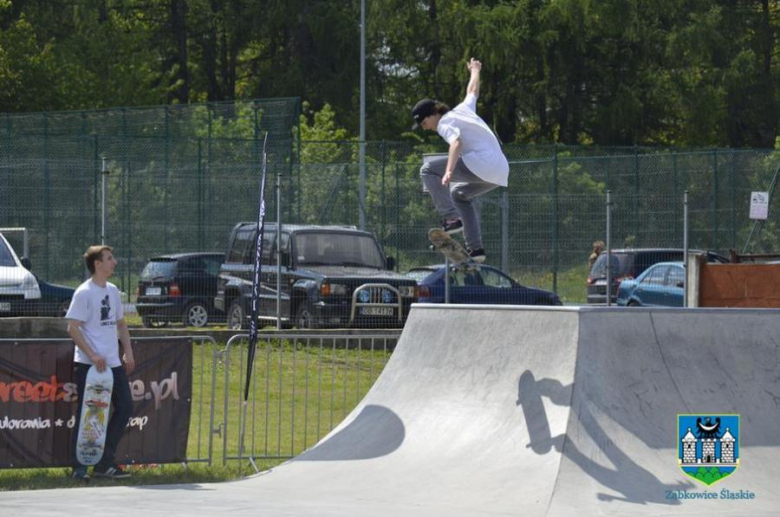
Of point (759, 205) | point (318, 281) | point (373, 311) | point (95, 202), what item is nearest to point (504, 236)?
point (373, 311)

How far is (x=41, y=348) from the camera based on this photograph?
1020cm

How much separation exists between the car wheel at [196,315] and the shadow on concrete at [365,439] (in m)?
8.76

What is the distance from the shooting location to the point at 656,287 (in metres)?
20.7

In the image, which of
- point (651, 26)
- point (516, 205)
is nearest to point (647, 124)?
point (651, 26)

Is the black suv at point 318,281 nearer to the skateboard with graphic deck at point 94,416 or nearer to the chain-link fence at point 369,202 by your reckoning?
the chain-link fence at point 369,202

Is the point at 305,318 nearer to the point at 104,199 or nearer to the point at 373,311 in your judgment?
the point at 373,311

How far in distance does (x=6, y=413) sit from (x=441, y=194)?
394 centimetres

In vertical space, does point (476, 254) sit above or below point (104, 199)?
below

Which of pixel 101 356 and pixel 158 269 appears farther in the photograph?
pixel 158 269

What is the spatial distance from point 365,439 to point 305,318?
846 centimetres

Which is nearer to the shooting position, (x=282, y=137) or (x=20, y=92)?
(x=282, y=137)

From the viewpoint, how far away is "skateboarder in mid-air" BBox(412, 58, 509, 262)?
395 inches

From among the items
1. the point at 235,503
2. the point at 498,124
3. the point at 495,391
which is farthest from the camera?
the point at 498,124

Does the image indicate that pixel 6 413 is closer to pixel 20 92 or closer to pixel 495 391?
pixel 495 391
